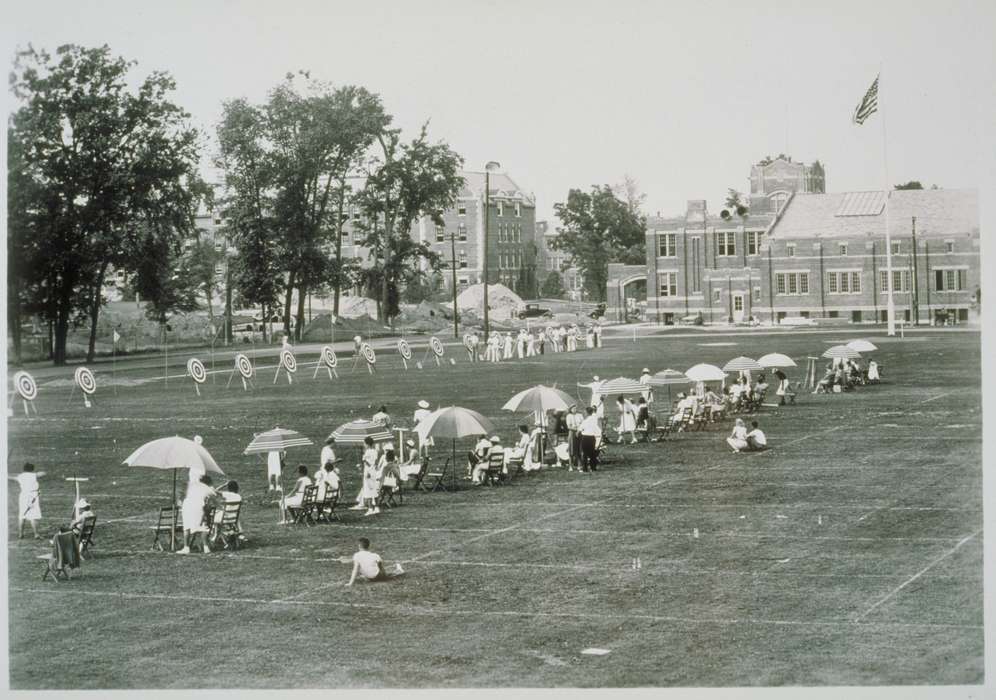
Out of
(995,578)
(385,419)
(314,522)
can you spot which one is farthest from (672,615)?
→ (385,419)

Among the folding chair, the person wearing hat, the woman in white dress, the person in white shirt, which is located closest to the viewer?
the woman in white dress

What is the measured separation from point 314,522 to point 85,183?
29.3 ft

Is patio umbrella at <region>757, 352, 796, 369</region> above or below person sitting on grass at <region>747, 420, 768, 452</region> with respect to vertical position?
above

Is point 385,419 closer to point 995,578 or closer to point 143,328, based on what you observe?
point 143,328

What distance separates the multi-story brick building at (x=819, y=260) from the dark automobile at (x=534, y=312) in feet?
6.08

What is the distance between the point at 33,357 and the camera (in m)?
20.6

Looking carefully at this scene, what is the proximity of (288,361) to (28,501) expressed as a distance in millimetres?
8441

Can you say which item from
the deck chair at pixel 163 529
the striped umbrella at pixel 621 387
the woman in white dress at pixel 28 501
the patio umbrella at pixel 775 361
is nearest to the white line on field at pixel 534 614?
the deck chair at pixel 163 529

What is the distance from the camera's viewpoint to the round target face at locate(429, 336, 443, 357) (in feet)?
91.1

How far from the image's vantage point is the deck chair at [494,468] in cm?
2036

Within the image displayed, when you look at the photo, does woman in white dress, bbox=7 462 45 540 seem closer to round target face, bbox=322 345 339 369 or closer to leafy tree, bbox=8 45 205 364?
leafy tree, bbox=8 45 205 364

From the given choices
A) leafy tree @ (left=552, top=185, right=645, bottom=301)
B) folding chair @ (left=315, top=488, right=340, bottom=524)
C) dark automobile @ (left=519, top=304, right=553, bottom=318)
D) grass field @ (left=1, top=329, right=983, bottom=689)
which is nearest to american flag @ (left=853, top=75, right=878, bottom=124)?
grass field @ (left=1, top=329, right=983, bottom=689)

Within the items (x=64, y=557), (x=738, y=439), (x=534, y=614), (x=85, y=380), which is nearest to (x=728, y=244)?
(x=738, y=439)

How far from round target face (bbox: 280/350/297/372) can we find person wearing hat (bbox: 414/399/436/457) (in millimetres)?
3326
